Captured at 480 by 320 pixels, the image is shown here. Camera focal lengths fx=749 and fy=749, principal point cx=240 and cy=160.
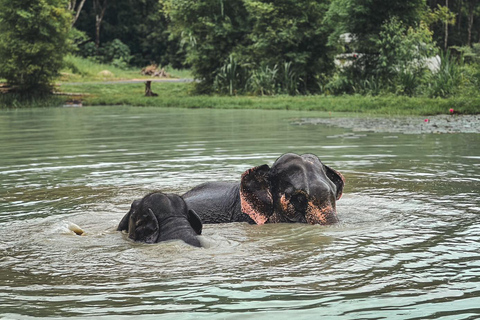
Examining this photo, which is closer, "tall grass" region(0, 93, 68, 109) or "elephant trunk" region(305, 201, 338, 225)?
"elephant trunk" region(305, 201, 338, 225)

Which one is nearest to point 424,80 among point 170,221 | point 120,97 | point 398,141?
point 398,141

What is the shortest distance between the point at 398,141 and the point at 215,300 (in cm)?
1021

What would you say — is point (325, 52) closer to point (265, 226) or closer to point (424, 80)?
point (424, 80)

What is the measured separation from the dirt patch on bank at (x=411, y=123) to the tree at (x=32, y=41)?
58.1ft

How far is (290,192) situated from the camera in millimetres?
6414

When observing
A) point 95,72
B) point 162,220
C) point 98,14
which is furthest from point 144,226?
point 98,14

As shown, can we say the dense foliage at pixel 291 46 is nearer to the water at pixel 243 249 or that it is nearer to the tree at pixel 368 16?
the tree at pixel 368 16

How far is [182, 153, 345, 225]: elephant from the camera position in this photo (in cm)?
636

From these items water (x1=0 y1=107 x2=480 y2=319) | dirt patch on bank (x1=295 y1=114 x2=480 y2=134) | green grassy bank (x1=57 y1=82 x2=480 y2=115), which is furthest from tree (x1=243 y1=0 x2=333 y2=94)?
water (x1=0 y1=107 x2=480 y2=319)

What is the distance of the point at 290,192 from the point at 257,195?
0.32 metres

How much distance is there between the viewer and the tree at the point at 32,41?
33.5m

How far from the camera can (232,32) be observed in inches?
1415

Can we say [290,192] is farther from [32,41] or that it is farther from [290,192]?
[32,41]

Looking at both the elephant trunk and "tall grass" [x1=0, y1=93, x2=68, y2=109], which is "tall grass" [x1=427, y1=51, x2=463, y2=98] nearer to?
"tall grass" [x1=0, y1=93, x2=68, y2=109]
